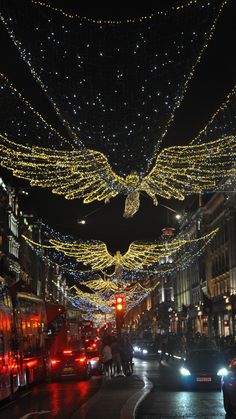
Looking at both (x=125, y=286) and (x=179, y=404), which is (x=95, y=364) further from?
(x=125, y=286)

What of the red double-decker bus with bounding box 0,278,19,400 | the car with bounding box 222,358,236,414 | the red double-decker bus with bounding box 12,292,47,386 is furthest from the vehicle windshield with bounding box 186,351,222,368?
the car with bounding box 222,358,236,414

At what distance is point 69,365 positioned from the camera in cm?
3031

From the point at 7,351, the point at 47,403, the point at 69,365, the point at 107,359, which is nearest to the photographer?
the point at 47,403

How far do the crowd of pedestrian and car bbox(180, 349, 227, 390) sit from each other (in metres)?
5.95

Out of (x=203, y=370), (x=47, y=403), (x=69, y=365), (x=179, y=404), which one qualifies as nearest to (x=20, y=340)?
(x=47, y=403)

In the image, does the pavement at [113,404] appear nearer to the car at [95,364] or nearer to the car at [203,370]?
the car at [203,370]

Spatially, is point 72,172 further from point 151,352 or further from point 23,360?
point 151,352

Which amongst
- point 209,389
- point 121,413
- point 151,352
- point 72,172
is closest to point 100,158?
point 72,172

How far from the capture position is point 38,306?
30.5 m

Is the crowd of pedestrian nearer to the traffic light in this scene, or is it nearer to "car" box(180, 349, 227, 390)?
the traffic light

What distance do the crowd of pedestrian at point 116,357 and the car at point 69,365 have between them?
2.83 ft

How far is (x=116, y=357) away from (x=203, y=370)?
7500 mm

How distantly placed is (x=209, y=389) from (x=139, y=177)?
22.8 feet

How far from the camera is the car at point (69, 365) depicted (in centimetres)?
3030
